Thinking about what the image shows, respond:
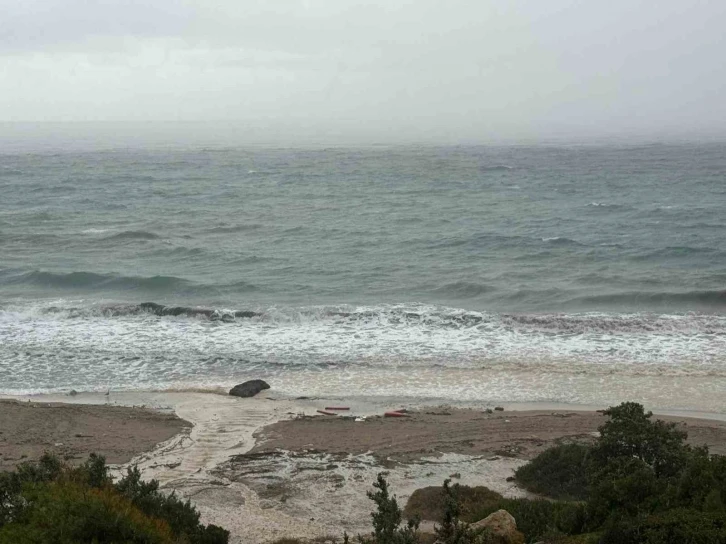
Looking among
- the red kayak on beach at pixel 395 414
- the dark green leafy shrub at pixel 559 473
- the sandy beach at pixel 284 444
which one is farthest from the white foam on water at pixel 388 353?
the dark green leafy shrub at pixel 559 473

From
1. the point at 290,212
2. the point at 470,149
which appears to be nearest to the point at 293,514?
the point at 290,212

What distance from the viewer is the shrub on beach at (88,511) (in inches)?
269

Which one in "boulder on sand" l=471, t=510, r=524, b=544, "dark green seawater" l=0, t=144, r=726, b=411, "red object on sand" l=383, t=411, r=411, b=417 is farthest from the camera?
"dark green seawater" l=0, t=144, r=726, b=411

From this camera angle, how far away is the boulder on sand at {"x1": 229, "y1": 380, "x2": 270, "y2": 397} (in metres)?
15.1

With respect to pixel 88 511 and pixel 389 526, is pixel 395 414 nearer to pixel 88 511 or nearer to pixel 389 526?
pixel 389 526

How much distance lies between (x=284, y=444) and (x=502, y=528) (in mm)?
5185

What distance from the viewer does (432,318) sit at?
2106cm

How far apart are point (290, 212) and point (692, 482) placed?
37.0m

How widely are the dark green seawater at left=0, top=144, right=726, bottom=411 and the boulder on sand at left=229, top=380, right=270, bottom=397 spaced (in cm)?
78

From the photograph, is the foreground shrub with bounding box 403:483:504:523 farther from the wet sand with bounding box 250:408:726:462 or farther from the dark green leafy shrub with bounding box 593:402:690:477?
the wet sand with bounding box 250:408:726:462

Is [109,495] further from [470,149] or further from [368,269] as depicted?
[470,149]

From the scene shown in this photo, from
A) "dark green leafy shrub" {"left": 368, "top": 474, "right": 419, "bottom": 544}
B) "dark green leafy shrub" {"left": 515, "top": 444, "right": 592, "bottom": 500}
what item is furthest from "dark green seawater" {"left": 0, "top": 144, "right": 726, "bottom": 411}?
"dark green leafy shrub" {"left": 368, "top": 474, "right": 419, "bottom": 544}

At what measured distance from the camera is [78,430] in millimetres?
12992

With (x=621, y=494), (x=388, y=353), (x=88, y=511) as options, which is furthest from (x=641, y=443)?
(x=388, y=353)
